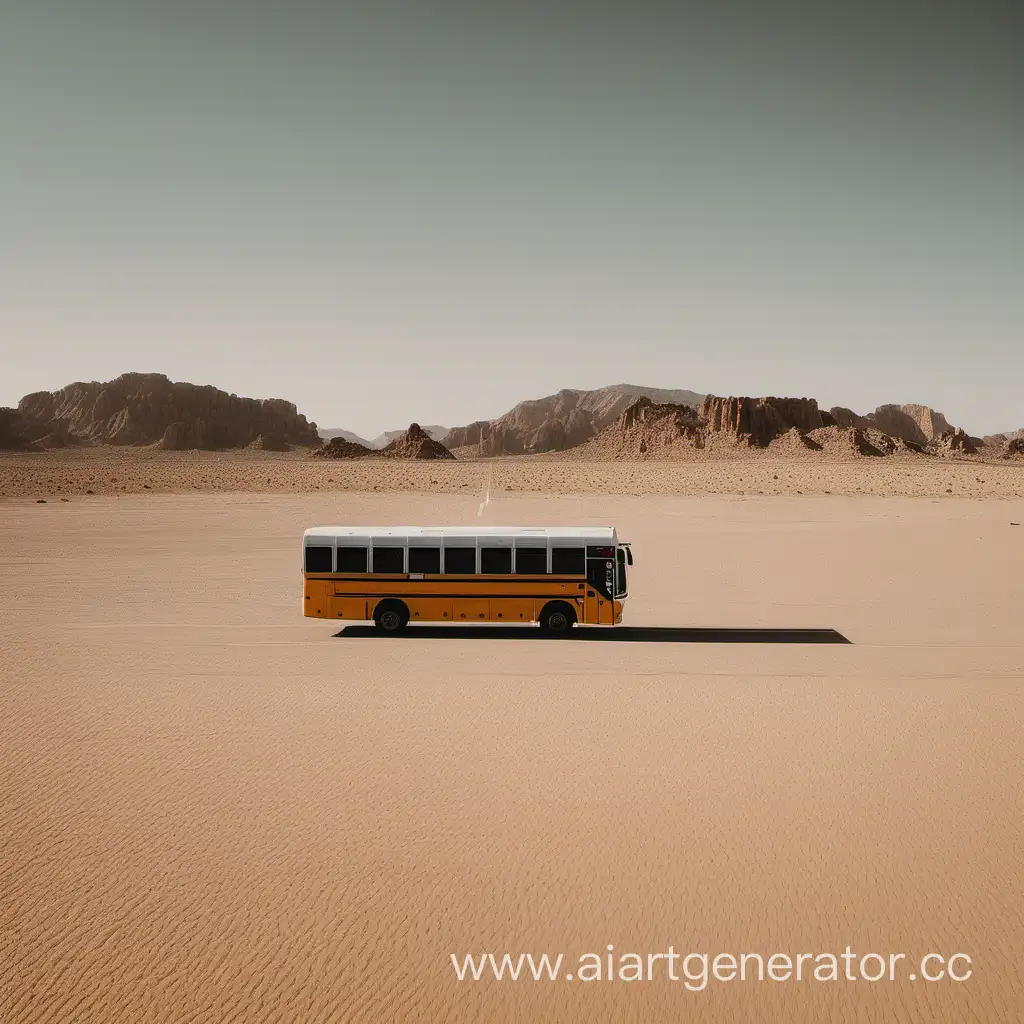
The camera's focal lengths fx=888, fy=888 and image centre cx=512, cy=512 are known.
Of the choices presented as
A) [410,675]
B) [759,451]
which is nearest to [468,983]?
[410,675]

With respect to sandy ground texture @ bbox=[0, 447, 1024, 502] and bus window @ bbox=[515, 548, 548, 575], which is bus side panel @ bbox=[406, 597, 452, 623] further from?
sandy ground texture @ bbox=[0, 447, 1024, 502]

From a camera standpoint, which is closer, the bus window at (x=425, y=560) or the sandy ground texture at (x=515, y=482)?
the bus window at (x=425, y=560)

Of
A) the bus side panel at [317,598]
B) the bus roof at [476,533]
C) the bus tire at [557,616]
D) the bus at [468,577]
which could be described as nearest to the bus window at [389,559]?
the bus at [468,577]

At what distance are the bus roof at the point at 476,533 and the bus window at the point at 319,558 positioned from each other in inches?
9.9

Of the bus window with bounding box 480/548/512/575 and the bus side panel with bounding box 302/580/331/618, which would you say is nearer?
the bus window with bounding box 480/548/512/575

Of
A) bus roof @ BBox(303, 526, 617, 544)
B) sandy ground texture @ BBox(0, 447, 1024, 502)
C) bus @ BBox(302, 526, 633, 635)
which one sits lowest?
sandy ground texture @ BBox(0, 447, 1024, 502)

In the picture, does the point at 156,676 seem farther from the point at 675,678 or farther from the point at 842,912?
the point at 842,912

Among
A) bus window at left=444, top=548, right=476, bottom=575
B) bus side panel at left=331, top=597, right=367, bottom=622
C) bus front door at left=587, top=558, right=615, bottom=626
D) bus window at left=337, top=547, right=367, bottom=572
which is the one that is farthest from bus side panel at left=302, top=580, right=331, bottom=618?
bus front door at left=587, top=558, right=615, bottom=626

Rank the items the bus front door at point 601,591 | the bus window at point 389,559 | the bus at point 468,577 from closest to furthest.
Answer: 1. the bus front door at point 601,591
2. the bus at point 468,577
3. the bus window at point 389,559

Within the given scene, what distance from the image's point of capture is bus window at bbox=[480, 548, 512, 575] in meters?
18.5

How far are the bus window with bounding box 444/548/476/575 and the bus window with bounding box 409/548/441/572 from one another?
0.62ft

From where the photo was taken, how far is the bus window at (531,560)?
18484 mm

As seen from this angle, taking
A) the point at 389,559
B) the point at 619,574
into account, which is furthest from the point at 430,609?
the point at 619,574

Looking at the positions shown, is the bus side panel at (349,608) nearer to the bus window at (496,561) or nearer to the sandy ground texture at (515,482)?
the bus window at (496,561)
